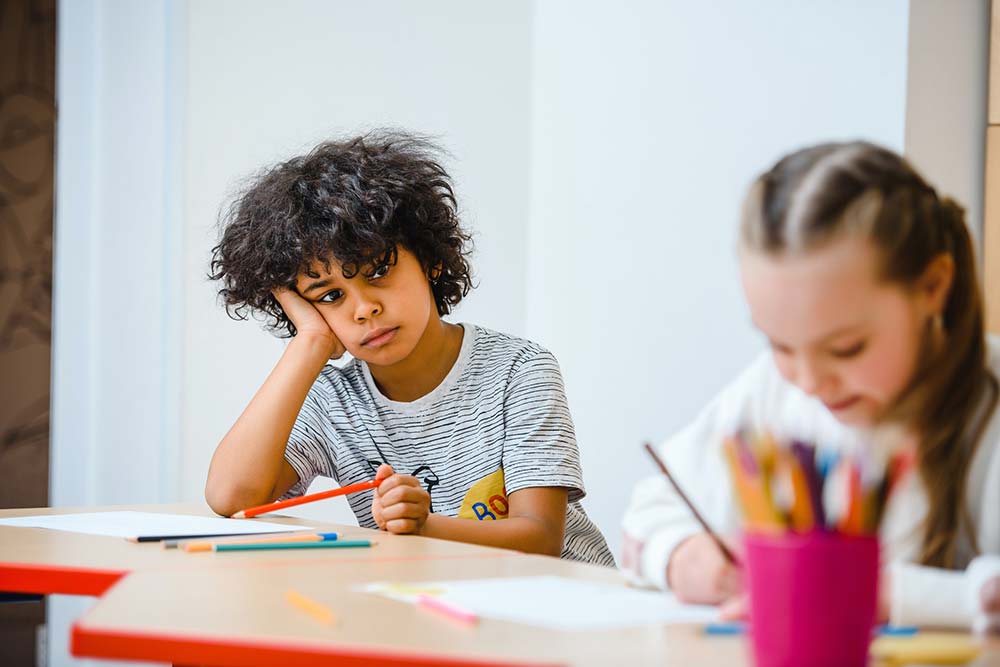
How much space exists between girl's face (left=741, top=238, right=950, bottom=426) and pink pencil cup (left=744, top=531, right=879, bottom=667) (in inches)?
9.1

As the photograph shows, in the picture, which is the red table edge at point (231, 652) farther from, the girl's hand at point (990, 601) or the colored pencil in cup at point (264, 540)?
the colored pencil in cup at point (264, 540)

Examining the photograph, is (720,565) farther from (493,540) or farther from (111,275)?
(111,275)

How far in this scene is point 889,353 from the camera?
2.74ft

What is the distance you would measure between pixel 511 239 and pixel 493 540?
1471mm

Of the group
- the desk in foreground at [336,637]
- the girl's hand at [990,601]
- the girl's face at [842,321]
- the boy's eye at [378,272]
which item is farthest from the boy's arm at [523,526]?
the girl's hand at [990,601]

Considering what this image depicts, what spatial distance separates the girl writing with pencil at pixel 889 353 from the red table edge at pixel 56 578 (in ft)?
1.55

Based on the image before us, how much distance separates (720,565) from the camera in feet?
2.76

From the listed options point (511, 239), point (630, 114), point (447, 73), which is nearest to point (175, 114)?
point (447, 73)

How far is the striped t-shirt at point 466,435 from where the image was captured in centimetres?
155

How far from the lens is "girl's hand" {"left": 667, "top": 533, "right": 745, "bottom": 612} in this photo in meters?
0.83

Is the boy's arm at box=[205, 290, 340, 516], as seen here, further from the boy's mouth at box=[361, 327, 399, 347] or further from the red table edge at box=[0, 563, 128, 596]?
the red table edge at box=[0, 563, 128, 596]

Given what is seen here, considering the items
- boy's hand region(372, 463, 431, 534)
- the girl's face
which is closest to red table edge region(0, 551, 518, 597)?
boy's hand region(372, 463, 431, 534)

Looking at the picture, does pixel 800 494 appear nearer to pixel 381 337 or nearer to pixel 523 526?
pixel 523 526

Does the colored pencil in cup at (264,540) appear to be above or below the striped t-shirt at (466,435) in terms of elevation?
below
